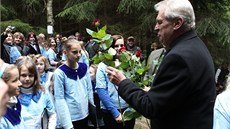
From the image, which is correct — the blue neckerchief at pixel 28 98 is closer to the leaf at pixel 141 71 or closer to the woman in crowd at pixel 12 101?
the woman in crowd at pixel 12 101

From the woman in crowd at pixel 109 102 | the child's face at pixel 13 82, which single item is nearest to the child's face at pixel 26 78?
the child's face at pixel 13 82

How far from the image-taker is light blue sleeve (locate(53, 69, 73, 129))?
4.88 meters

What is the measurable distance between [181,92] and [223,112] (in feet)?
2.34

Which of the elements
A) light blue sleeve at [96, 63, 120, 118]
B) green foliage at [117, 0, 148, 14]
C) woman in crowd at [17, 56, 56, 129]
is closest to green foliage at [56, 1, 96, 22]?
green foliage at [117, 0, 148, 14]

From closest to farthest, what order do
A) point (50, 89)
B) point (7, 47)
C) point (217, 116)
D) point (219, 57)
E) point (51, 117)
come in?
point (217, 116) < point (51, 117) < point (50, 89) < point (7, 47) < point (219, 57)

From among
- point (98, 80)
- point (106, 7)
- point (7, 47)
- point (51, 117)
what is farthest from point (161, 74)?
point (106, 7)

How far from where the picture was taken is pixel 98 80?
5.55 meters

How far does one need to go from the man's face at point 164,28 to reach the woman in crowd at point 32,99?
6.39 ft

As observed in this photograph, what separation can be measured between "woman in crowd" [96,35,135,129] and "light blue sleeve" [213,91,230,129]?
3.38m

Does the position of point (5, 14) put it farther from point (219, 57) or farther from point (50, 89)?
point (50, 89)

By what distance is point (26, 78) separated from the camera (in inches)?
176

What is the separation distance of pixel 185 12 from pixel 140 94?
667mm

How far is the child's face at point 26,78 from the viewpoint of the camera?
14.6 ft

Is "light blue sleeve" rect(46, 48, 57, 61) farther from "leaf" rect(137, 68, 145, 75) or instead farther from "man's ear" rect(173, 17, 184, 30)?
"man's ear" rect(173, 17, 184, 30)
